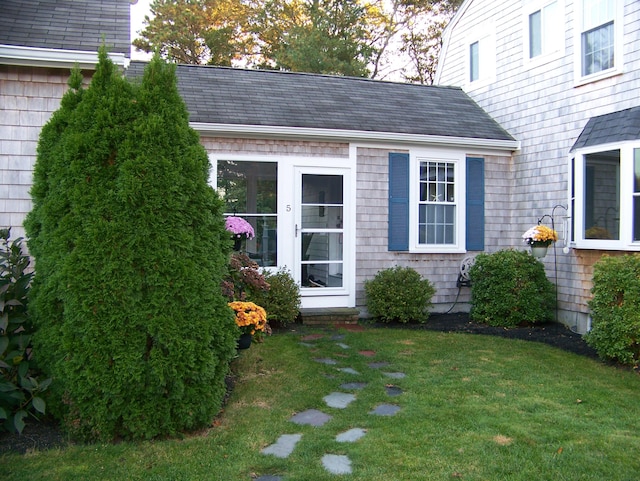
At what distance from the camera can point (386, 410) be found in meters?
4.28

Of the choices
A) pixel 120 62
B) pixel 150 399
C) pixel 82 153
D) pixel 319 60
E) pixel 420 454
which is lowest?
pixel 420 454

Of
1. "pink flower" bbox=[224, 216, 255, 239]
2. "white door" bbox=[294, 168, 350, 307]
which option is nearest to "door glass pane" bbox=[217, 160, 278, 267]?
"white door" bbox=[294, 168, 350, 307]

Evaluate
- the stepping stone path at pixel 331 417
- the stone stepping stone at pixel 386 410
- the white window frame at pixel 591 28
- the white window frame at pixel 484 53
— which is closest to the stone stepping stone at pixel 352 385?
the stepping stone path at pixel 331 417

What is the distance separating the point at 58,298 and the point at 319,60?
16569 millimetres

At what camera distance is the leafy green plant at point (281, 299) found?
23.9ft

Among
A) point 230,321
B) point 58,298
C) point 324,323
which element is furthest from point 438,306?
point 58,298

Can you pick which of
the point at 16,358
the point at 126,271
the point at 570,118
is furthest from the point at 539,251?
the point at 16,358

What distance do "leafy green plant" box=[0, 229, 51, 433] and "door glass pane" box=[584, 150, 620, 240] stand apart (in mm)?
6427

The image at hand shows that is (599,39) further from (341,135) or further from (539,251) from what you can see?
(341,135)

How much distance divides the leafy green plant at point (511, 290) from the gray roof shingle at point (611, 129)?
170cm

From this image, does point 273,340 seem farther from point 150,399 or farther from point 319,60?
point 319,60

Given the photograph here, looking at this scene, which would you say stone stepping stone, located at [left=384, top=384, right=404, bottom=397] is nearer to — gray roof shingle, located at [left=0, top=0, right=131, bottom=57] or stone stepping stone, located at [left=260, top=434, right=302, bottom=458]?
stone stepping stone, located at [left=260, top=434, right=302, bottom=458]

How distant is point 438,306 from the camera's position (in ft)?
29.2

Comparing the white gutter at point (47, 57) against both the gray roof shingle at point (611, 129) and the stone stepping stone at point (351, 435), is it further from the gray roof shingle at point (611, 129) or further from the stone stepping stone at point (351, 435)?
the gray roof shingle at point (611, 129)
